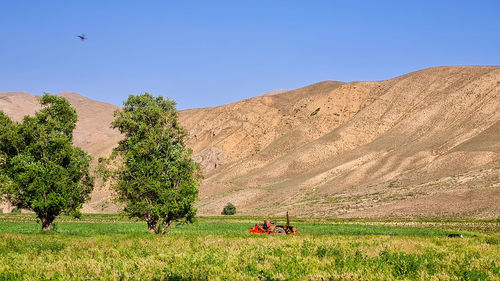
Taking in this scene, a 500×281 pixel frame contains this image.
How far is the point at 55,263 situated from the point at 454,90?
13526 centimetres

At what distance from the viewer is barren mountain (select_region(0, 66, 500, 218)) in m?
83.2

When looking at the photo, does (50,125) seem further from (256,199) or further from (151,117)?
(256,199)

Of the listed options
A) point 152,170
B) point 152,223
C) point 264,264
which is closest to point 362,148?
point 152,223

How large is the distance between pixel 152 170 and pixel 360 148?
9617 cm

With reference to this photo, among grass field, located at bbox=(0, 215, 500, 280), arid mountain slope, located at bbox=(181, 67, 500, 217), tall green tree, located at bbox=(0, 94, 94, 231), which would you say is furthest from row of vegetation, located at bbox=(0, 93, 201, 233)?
arid mountain slope, located at bbox=(181, 67, 500, 217)

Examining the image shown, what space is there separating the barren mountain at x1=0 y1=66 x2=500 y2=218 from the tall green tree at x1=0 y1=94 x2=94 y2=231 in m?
52.9

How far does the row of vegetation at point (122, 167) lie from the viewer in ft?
106

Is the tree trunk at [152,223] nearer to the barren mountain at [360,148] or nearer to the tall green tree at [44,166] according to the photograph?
the tall green tree at [44,166]

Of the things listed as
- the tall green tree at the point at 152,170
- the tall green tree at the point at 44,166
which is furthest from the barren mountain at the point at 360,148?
the tall green tree at the point at 44,166

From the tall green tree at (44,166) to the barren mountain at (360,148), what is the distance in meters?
52.9

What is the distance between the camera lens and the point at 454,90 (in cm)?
13138

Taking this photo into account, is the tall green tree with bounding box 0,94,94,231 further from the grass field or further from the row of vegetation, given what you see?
the grass field

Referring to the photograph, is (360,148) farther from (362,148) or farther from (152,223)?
(152,223)

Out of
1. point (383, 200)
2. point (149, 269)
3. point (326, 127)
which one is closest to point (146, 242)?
point (149, 269)
